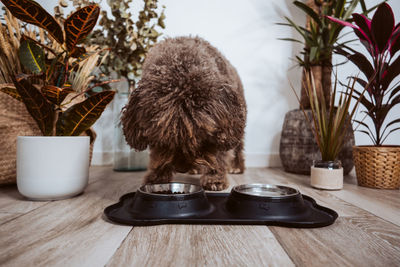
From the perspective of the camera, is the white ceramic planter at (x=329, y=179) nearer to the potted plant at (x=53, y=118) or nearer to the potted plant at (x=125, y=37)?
the potted plant at (x=53, y=118)

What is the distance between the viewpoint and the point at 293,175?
2.27 m

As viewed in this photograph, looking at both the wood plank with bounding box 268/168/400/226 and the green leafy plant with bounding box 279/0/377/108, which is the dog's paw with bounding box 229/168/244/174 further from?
the green leafy plant with bounding box 279/0/377/108

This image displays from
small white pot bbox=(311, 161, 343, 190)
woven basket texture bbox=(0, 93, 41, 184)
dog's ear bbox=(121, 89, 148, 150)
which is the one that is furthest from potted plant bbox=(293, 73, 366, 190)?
woven basket texture bbox=(0, 93, 41, 184)

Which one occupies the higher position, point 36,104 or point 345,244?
point 36,104

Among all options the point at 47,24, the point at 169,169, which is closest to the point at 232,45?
the point at 169,169

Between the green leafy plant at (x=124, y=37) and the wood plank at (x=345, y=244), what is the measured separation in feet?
5.77

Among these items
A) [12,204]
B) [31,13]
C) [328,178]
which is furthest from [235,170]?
[31,13]

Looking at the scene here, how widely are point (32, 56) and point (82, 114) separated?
15.3 inches

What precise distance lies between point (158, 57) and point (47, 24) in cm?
53

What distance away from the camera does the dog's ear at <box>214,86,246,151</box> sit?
127cm

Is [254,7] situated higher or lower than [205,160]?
higher

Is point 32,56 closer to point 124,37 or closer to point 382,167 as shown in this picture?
point 124,37

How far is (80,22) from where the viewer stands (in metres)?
1.14

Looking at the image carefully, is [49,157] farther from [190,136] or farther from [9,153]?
[190,136]
